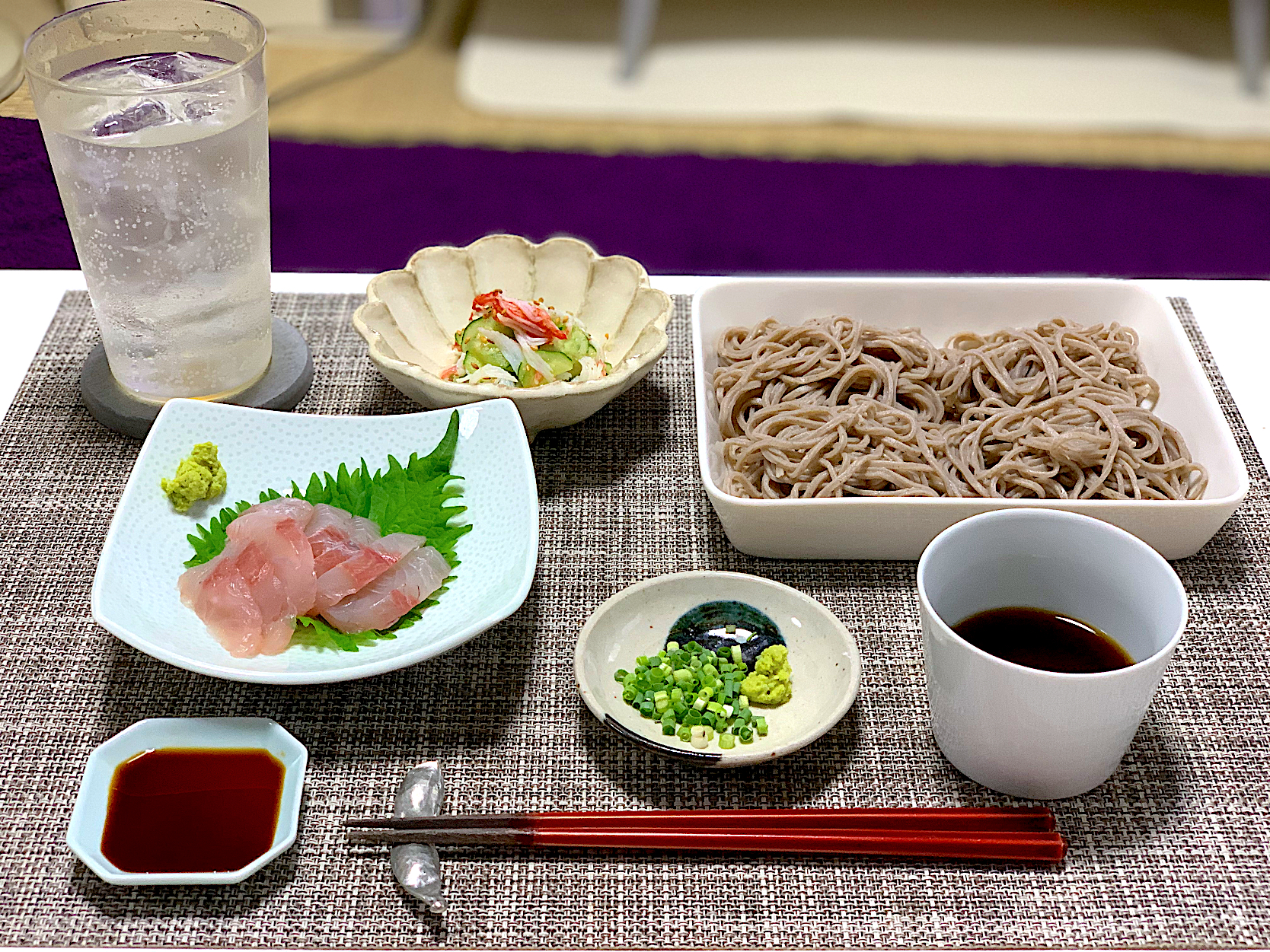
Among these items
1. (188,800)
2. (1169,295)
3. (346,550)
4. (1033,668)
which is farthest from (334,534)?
(1169,295)

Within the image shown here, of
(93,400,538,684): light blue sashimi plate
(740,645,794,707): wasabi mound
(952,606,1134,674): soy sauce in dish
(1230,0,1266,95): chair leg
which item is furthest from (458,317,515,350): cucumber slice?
(1230,0,1266,95): chair leg

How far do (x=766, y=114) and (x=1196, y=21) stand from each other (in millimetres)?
1583

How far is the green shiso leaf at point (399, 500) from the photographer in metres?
1.28

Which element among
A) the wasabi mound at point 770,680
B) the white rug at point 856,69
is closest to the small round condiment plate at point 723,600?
the wasabi mound at point 770,680

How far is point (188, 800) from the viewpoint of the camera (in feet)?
3.47

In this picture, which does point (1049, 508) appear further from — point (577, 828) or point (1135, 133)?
point (1135, 133)

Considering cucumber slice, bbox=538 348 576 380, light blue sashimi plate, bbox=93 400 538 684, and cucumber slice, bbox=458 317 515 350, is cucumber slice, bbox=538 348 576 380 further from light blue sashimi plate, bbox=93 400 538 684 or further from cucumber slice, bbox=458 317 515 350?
light blue sashimi plate, bbox=93 400 538 684

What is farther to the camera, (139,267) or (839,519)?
(139,267)

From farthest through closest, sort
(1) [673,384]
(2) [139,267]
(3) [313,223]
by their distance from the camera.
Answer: (3) [313,223] < (1) [673,384] < (2) [139,267]

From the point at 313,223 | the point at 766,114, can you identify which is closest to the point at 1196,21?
the point at 766,114

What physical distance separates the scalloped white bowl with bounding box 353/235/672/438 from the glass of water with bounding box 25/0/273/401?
0.56 ft

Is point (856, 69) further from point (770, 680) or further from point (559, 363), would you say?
point (770, 680)

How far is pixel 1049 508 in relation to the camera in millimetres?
1217

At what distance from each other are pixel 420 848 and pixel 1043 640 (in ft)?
1.92
